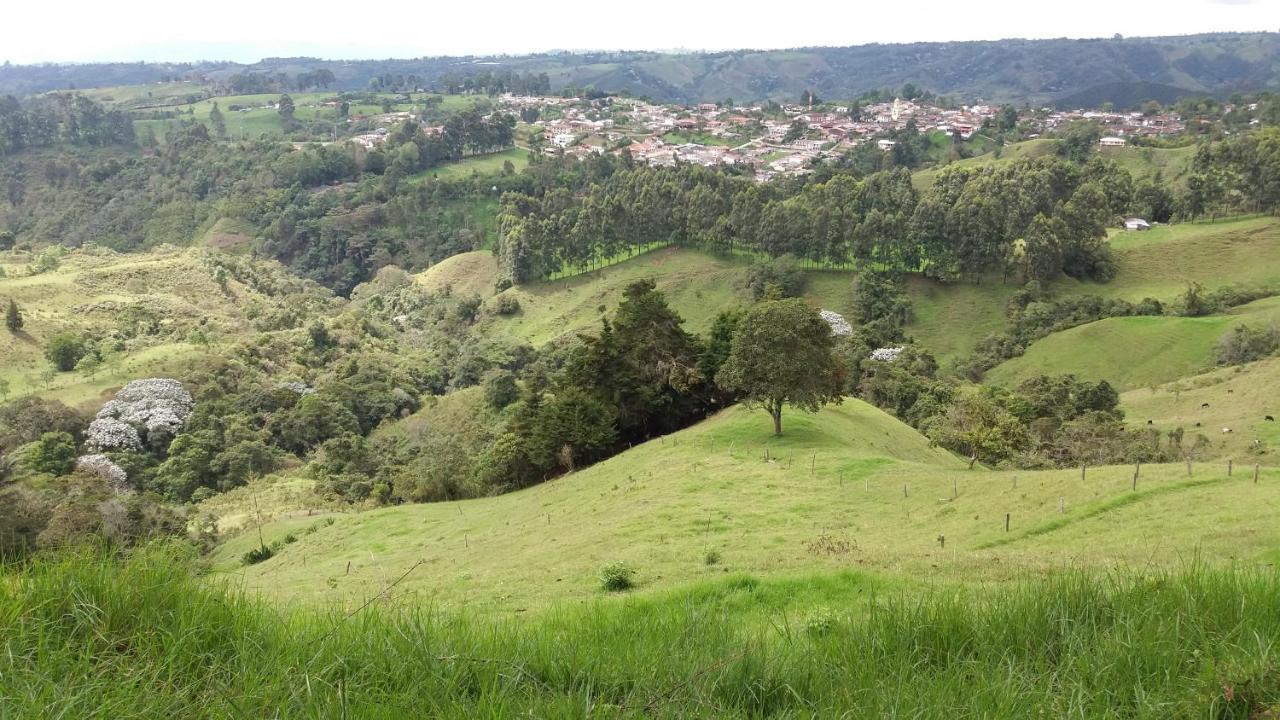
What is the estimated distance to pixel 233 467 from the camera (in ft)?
163

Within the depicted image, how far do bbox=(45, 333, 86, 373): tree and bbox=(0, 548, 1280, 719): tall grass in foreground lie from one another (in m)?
72.4

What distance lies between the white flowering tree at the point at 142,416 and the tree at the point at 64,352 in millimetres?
10640

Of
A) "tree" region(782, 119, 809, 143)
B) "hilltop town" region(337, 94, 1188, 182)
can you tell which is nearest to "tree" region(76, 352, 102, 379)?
"hilltop town" region(337, 94, 1188, 182)

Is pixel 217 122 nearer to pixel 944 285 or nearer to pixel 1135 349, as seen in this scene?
pixel 944 285

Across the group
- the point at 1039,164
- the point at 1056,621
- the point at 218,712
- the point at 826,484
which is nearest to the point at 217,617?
the point at 218,712

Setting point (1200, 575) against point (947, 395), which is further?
point (947, 395)

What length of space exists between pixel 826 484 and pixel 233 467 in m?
41.0

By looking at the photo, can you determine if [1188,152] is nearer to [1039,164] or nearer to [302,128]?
[1039,164]

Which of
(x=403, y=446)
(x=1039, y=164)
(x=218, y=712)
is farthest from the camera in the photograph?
(x=1039, y=164)

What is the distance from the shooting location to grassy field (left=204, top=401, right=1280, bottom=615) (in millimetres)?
15219

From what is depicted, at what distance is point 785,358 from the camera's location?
102 ft

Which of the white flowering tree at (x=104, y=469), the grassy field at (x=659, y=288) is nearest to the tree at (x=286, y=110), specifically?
the grassy field at (x=659, y=288)

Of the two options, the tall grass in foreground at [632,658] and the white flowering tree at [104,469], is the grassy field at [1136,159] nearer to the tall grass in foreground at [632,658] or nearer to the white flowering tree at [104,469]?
the white flowering tree at [104,469]

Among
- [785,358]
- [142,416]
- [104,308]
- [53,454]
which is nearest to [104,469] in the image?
[53,454]
